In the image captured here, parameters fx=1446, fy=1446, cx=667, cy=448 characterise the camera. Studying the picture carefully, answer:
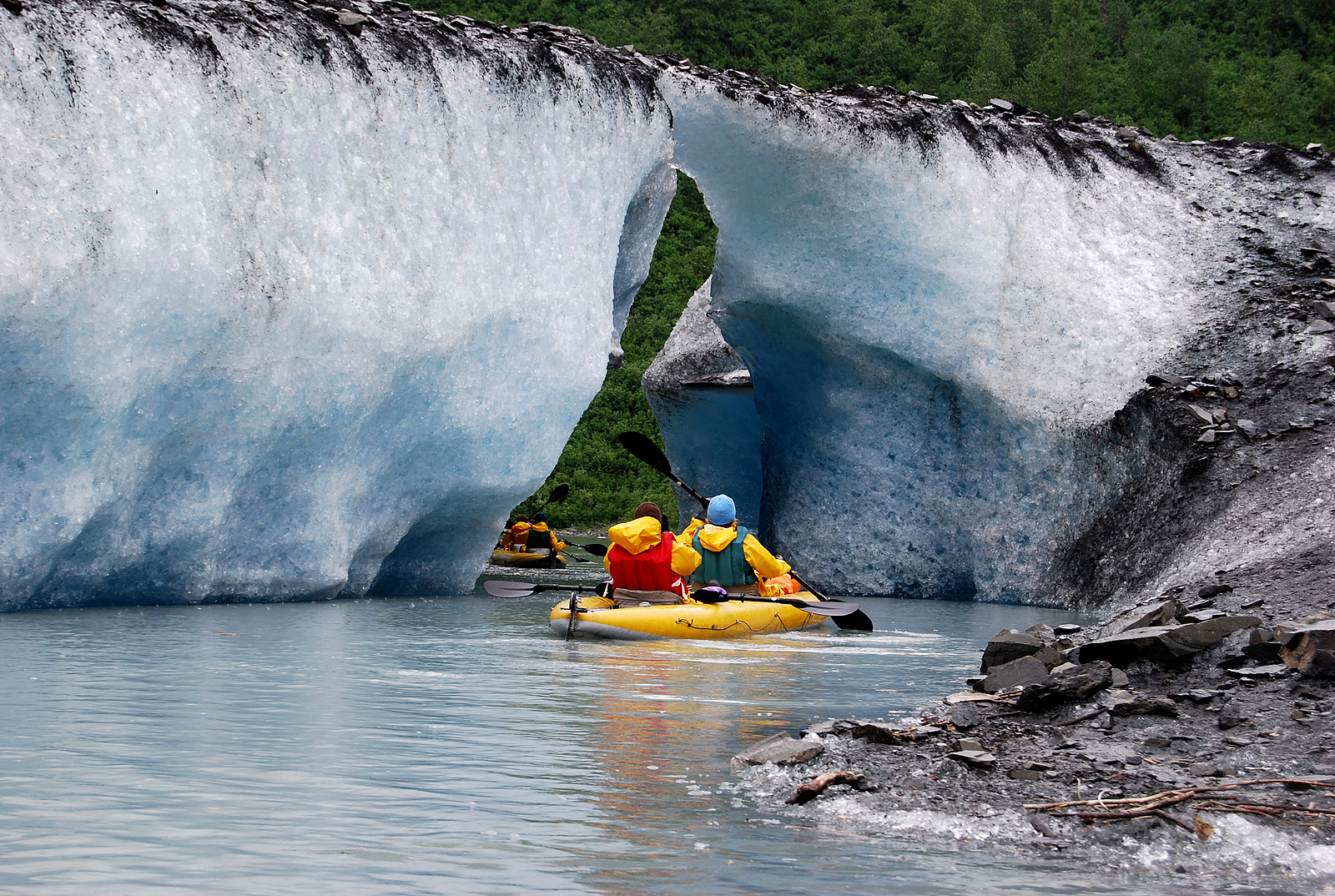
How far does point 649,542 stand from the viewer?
10734 mm

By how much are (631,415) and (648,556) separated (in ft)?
80.2

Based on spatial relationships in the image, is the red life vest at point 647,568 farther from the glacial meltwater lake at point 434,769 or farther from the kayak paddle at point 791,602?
the glacial meltwater lake at point 434,769

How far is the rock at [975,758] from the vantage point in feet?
16.9

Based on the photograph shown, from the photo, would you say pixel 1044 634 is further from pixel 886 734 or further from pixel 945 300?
pixel 945 300

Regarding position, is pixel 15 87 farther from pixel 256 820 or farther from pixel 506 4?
pixel 506 4

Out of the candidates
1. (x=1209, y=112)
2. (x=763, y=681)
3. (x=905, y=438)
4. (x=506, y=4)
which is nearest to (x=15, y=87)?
(x=763, y=681)

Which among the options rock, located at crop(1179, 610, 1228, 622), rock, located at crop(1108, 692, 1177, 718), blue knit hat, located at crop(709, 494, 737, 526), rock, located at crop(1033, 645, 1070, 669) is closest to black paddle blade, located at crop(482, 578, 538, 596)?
blue knit hat, located at crop(709, 494, 737, 526)

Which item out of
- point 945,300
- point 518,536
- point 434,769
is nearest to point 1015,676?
point 434,769

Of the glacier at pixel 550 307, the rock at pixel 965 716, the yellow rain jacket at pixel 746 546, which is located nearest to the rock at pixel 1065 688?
the rock at pixel 965 716

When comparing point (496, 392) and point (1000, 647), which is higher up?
point (496, 392)

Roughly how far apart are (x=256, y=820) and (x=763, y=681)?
4.06m

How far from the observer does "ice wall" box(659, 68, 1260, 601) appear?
Answer: 14.8 m

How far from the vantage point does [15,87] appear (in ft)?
33.2

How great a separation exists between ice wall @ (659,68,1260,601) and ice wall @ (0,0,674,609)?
171 centimetres
